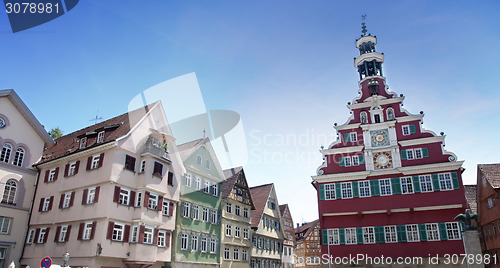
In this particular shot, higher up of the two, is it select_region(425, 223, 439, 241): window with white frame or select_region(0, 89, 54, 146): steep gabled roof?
select_region(0, 89, 54, 146): steep gabled roof

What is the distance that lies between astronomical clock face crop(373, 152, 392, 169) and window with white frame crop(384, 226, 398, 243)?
230 inches

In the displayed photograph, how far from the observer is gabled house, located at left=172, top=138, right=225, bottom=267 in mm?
34031

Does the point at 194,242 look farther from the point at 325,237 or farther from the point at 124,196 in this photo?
the point at 325,237

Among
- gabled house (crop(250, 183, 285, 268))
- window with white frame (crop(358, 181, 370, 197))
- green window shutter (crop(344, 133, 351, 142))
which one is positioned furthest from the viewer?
gabled house (crop(250, 183, 285, 268))

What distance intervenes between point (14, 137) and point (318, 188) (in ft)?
91.5

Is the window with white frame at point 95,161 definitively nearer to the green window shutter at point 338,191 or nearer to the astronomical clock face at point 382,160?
the green window shutter at point 338,191

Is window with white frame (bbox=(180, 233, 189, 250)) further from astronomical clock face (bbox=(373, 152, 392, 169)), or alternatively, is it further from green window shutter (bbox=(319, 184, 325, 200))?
astronomical clock face (bbox=(373, 152, 392, 169))

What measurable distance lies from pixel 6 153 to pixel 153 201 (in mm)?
12034

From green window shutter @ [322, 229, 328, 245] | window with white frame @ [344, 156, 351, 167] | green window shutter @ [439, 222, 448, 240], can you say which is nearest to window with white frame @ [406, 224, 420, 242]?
green window shutter @ [439, 222, 448, 240]

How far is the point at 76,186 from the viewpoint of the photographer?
29.9m

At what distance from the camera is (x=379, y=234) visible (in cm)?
3566

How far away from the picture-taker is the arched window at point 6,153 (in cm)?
2969

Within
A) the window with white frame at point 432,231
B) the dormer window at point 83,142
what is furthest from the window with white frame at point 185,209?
the window with white frame at point 432,231

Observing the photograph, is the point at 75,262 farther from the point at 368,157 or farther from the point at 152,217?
the point at 368,157
